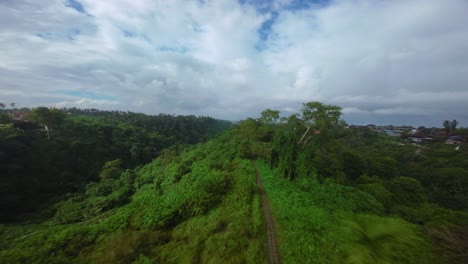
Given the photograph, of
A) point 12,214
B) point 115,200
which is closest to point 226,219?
point 115,200

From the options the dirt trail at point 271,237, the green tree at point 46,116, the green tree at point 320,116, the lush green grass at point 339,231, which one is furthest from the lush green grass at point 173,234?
the green tree at point 46,116

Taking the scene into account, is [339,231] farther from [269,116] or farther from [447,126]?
[447,126]

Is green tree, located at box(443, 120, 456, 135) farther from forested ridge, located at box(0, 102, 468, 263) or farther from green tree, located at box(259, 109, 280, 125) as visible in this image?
green tree, located at box(259, 109, 280, 125)

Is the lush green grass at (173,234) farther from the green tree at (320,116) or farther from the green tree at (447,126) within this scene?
the green tree at (447,126)

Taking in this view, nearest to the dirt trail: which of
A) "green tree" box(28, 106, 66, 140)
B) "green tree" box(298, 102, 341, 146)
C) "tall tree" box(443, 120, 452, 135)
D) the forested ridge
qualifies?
the forested ridge

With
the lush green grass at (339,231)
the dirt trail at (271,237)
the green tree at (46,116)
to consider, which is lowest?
the dirt trail at (271,237)

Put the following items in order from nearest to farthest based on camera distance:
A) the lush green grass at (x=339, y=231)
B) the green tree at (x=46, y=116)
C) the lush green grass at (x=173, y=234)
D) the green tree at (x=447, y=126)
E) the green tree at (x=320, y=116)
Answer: the lush green grass at (x=339, y=231), the lush green grass at (x=173, y=234), the green tree at (x=320, y=116), the green tree at (x=46, y=116), the green tree at (x=447, y=126)

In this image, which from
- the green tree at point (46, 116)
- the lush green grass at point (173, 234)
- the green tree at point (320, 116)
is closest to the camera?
the lush green grass at point (173, 234)
